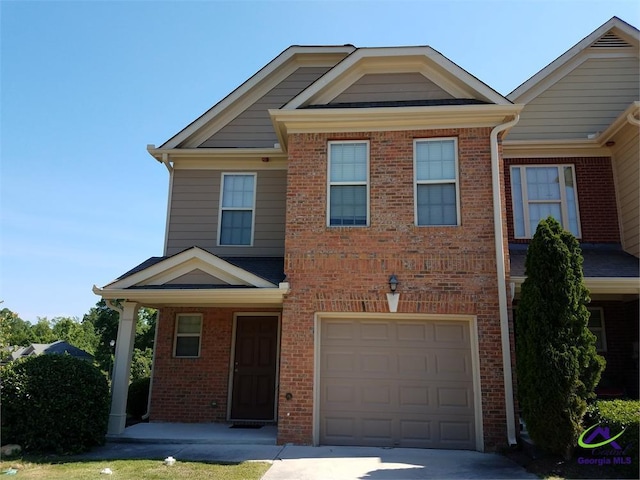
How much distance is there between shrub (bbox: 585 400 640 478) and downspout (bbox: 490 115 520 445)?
1091 mm

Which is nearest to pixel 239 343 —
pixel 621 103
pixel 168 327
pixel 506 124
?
pixel 168 327

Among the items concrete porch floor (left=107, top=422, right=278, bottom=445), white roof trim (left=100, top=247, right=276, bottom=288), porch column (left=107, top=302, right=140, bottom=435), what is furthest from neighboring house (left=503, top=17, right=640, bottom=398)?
porch column (left=107, top=302, right=140, bottom=435)

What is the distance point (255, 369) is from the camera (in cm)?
997

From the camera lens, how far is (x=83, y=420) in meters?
7.38

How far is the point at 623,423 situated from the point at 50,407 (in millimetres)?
8240

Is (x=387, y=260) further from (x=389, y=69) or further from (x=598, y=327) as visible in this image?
(x=598, y=327)

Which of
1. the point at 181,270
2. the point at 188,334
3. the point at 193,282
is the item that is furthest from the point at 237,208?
the point at 188,334

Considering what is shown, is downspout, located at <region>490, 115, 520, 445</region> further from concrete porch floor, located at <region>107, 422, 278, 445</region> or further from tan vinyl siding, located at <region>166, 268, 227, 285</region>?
tan vinyl siding, located at <region>166, 268, 227, 285</region>

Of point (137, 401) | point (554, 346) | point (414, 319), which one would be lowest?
point (137, 401)

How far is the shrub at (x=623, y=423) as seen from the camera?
18.7ft

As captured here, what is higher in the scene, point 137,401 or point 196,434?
point 137,401

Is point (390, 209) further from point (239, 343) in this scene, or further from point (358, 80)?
point (239, 343)

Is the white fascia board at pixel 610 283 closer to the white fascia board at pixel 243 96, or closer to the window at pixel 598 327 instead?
the window at pixel 598 327

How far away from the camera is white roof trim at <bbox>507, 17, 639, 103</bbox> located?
11.1 m
